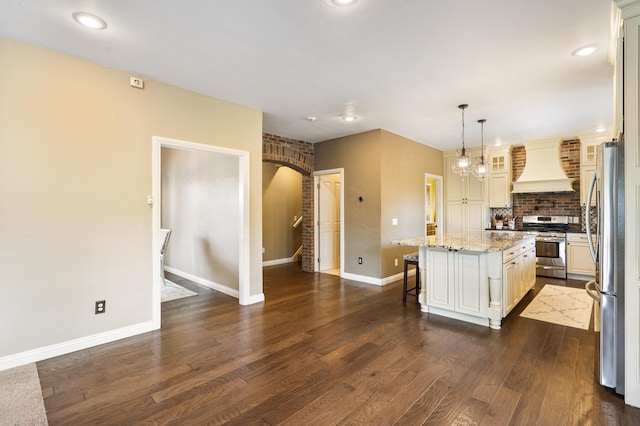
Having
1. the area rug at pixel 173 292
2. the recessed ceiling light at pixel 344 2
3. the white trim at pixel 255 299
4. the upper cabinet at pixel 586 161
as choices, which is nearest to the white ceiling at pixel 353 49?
the recessed ceiling light at pixel 344 2

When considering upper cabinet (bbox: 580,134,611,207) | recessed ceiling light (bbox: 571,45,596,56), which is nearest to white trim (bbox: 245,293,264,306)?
recessed ceiling light (bbox: 571,45,596,56)

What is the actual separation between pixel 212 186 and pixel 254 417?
3.82m

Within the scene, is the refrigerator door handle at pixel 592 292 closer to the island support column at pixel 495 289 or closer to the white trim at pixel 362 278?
the island support column at pixel 495 289

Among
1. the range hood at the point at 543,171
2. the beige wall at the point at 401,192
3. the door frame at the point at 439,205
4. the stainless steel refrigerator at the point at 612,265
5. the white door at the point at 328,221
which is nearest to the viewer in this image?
the stainless steel refrigerator at the point at 612,265

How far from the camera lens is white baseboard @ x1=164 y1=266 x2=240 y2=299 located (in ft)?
15.2

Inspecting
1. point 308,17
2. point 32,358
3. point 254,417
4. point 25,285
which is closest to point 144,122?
point 25,285

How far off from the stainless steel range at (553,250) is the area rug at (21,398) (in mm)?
7078

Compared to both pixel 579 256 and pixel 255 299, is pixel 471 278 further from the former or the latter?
pixel 579 256

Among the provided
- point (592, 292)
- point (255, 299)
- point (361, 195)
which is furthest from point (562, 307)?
point (255, 299)

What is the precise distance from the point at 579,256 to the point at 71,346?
296 inches

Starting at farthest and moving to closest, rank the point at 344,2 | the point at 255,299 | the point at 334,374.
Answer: the point at 255,299 < the point at 334,374 < the point at 344,2

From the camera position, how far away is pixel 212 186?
5.05 metres

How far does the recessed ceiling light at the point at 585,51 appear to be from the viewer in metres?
2.75

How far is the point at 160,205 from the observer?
3918mm
